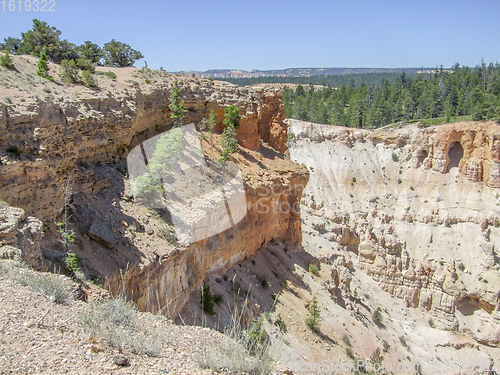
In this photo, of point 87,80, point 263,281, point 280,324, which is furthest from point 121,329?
point 263,281

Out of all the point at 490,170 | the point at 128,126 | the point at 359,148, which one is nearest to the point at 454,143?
the point at 490,170

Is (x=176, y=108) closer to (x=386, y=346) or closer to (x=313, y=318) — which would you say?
(x=313, y=318)

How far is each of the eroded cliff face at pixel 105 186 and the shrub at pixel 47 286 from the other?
163cm

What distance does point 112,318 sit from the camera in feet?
25.1

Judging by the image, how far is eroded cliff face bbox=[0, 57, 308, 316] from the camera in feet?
41.3

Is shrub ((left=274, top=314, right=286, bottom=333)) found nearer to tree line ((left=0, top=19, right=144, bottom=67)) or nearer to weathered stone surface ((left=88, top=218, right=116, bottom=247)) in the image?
weathered stone surface ((left=88, top=218, right=116, bottom=247))

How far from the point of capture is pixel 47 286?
804 centimetres

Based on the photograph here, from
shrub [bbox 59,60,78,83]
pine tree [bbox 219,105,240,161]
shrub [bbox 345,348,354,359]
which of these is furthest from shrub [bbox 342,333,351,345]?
shrub [bbox 59,60,78,83]

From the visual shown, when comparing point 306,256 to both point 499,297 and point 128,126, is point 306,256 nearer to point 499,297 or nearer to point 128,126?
point 128,126

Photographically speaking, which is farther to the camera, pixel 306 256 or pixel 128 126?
pixel 306 256

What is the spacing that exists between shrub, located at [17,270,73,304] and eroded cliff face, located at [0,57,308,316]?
64.3 inches

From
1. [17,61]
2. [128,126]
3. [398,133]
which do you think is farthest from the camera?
[398,133]

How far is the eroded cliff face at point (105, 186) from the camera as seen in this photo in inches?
496

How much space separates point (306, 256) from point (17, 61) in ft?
75.2
